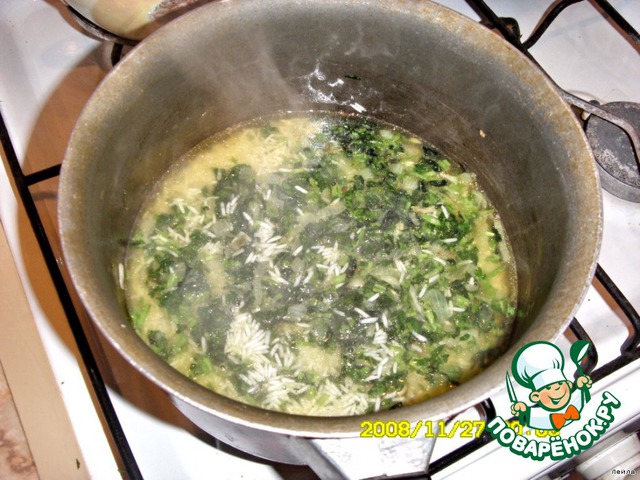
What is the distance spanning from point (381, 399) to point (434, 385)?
0.52 feet

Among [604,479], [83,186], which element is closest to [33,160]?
[83,186]

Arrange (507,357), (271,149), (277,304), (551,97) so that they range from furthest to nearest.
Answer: (271,149) → (277,304) → (551,97) → (507,357)

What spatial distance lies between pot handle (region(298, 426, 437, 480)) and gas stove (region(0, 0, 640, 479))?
43 centimetres

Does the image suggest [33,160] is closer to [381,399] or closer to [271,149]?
[271,149]

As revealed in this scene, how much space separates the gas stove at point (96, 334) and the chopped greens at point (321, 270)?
185 millimetres

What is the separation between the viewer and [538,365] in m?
1.23

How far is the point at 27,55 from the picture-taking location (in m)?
2.02

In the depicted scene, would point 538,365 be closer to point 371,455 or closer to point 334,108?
point 371,455

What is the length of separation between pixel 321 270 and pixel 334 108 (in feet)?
2.17

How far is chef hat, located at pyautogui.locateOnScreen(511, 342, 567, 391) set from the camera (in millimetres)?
1128

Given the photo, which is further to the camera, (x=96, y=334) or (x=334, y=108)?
(x=334, y=108)
